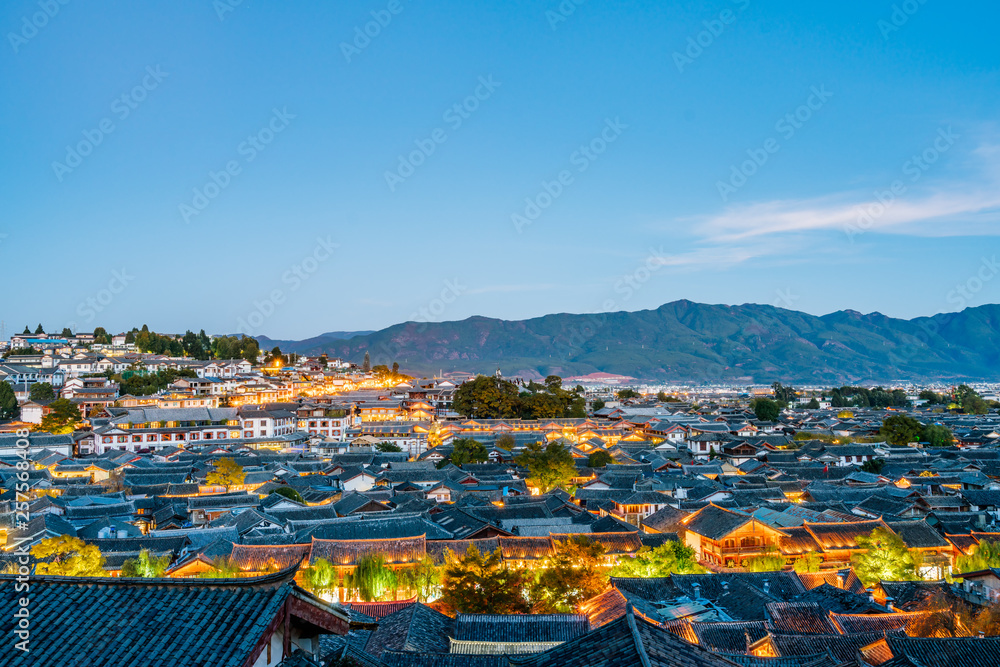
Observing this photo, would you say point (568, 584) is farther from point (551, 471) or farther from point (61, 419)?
point (61, 419)

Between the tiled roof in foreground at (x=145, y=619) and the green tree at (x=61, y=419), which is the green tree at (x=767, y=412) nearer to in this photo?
the green tree at (x=61, y=419)

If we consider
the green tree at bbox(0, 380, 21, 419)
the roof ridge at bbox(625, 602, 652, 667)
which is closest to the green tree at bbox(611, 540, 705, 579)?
the roof ridge at bbox(625, 602, 652, 667)

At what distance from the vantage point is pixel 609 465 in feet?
145

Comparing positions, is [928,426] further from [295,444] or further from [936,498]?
[295,444]

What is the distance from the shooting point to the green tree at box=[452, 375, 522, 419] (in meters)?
63.2

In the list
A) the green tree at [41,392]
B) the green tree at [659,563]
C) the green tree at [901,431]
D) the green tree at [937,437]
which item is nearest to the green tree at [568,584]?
the green tree at [659,563]

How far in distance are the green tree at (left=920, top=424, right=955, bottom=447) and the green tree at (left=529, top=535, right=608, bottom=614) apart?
149 feet

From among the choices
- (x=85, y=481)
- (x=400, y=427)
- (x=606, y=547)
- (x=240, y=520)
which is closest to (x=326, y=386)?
(x=400, y=427)

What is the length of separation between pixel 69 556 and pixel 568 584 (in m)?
14.3

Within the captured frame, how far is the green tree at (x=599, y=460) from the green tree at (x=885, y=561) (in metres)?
20.5

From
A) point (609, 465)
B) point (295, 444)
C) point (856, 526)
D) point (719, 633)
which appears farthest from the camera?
point (295, 444)

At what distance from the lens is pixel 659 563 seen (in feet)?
73.6

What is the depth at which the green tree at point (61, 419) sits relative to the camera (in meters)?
50.1

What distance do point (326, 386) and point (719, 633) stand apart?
243 ft
